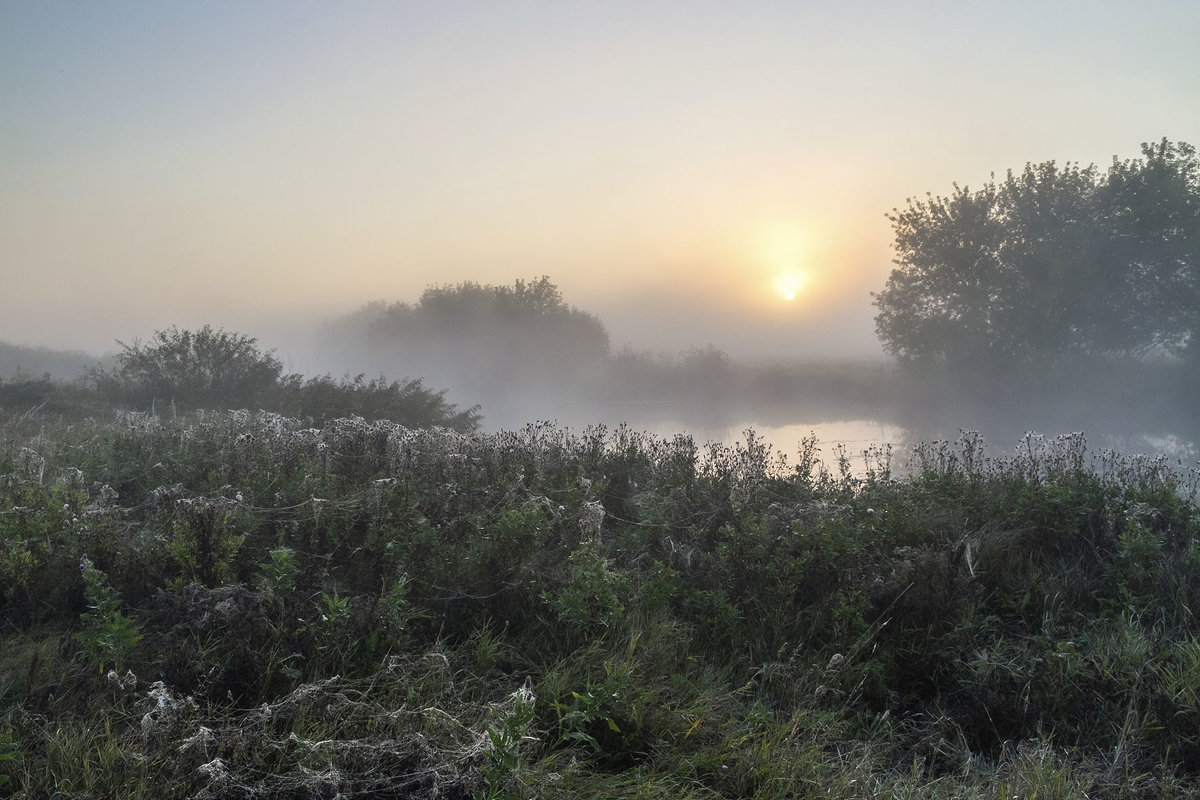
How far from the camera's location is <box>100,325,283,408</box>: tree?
1458 centimetres

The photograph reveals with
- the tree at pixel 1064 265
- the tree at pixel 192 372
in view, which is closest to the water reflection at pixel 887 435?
the tree at pixel 1064 265

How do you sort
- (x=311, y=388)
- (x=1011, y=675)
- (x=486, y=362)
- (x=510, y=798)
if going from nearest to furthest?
(x=510, y=798) < (x=1011, y=675) < (x=311, y=388) < (x=486, y=362)

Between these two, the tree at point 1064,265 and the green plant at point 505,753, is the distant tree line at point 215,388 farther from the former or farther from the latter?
the tree at point 1064,265

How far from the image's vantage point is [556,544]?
506cm

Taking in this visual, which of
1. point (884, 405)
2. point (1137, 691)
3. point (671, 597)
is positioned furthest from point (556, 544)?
point (884, 405)

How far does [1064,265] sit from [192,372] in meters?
23.9

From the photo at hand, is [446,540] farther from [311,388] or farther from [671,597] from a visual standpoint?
[311,388]

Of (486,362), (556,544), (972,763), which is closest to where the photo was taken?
(972,763)

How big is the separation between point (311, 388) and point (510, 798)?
41.7 ft

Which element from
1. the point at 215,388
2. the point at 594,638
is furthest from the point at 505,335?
the point at 594,638

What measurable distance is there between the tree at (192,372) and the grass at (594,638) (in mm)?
9535

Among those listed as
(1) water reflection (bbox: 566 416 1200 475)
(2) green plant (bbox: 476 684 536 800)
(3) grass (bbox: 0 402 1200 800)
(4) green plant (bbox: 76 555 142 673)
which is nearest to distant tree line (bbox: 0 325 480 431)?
(1) water reflection (bbox: 566 416 1200 475)

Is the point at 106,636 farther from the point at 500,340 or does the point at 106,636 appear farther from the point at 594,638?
the point at 500,340

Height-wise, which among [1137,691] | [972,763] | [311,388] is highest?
[311,388]
